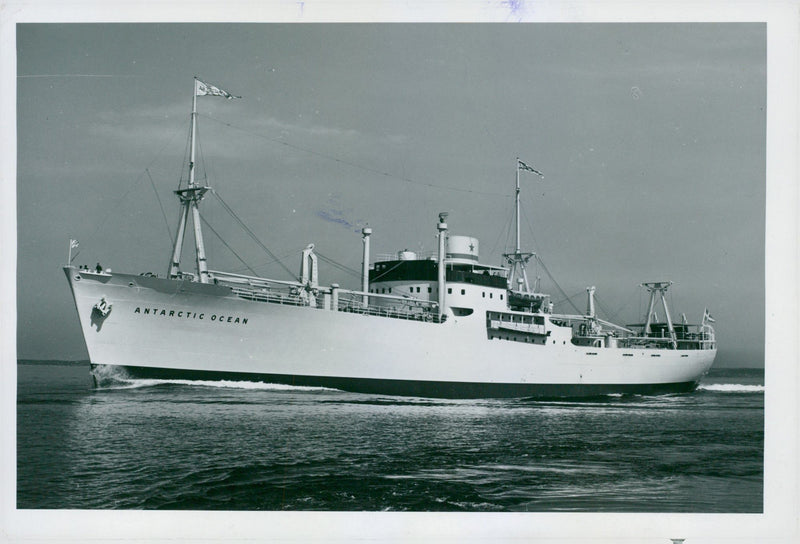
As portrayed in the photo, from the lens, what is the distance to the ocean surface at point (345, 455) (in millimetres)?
10070

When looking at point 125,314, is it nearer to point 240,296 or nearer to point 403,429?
point 240,296

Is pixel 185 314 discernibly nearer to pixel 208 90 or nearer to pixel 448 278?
pixel 208 90

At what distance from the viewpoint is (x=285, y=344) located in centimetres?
1688

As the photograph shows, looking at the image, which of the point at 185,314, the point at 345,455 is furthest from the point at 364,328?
the point at 345,455

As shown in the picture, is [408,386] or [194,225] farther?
[408,386]

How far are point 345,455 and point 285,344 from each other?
5.60 metres

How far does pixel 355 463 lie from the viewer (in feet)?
37.2

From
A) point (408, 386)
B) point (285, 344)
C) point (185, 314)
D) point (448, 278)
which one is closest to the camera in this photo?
point (185, 314)

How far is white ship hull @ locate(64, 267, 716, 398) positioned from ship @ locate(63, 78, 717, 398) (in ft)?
0.08

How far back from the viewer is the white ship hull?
15797 millimetres

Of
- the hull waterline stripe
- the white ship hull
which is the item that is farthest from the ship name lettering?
the hull waterline stripe

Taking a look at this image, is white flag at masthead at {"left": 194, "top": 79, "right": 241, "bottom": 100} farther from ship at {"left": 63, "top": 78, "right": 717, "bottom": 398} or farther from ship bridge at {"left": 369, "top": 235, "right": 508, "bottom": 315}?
ship bridge at {"left": 369, "top": 235, "right": 508, "bottom": 315}

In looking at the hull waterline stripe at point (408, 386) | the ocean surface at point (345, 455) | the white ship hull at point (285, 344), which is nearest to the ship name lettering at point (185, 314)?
the white ship hull at point (285, 344)
